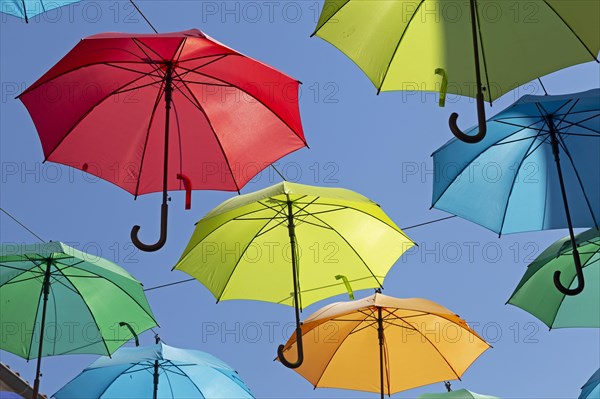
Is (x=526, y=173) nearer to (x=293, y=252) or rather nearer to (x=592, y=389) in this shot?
(x=293, y=252)

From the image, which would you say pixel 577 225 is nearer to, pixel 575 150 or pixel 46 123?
pixel 575 150

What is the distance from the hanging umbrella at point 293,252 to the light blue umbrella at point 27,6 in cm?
192

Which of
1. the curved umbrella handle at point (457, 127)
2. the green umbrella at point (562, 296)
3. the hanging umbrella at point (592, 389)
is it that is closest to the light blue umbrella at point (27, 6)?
the curved umbrella handle at point (457, 127)

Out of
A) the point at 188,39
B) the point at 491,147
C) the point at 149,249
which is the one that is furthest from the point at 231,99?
the point at 491,147

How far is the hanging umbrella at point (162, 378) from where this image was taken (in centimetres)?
722

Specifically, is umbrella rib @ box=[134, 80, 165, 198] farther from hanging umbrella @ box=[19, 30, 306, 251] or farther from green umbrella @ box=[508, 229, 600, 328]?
green umbrella @ box=[508, 229, 600, 328]

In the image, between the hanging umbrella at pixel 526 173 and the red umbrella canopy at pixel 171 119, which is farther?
the hanging umbrella at pixel 526 173

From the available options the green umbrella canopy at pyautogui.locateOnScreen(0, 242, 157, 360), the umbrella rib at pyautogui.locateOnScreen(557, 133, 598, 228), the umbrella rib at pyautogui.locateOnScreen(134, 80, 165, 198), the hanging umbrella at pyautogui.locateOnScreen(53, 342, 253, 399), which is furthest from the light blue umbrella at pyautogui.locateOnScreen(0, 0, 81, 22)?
the umbrella rib at pyautogui.locateOnScreen(557, 133, 598, 228)

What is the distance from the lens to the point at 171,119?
6371 mm

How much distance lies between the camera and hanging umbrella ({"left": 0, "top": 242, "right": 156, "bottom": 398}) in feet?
23.3

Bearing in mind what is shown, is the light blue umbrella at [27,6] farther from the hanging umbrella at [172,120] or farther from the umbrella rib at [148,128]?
the umbrella rib at [148,128]

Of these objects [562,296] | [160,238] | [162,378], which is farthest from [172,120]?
[562,296]

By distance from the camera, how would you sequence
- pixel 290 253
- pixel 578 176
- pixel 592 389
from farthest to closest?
pixel 592 389
pixel 290 253
pixel 578 176

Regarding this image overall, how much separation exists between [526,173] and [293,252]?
71.9 inches
